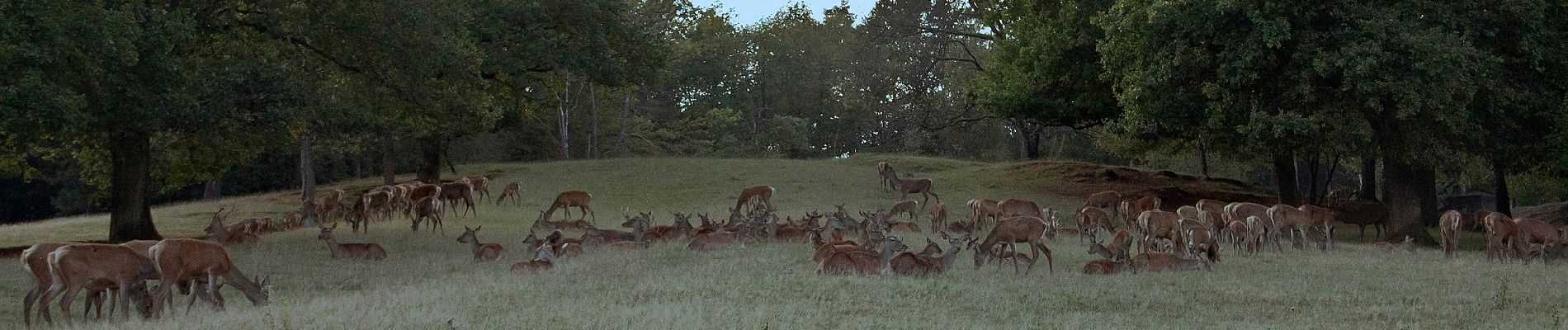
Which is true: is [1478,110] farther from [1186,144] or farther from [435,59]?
[435,59]

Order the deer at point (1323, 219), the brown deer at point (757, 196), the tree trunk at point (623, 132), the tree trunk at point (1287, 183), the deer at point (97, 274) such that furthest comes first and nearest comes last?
the tree trunk at point (623, 132) → the tree trunk at point (1287, 183) → the brown deer at point (757, 196) → the deer at point (1323, 219) → the deer at point (97, 274)

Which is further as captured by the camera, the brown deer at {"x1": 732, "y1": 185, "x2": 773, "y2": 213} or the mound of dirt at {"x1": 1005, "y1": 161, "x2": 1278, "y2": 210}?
the mound of dirt at {"x1": 1005, "y1": 161, "x2": 1278, "y2": 210}

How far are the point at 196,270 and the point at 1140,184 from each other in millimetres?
28216

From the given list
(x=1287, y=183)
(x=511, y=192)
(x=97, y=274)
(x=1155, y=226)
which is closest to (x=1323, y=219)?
(x=1155, y=226)

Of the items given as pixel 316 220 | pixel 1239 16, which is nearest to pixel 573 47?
pixel 316 220

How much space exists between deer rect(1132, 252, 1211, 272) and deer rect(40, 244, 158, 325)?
10069 millimetres

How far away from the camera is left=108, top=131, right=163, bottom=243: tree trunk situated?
806 inches

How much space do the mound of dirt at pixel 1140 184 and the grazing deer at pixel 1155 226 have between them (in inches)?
532

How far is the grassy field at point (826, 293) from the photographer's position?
9.88 metres

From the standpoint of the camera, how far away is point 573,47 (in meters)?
28.4

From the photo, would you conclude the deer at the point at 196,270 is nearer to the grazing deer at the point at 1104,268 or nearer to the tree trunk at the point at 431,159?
the grazing deer at the point at 1104,268

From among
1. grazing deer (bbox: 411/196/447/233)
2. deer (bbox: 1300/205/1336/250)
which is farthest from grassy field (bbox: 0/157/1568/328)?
grazing deer (bbox: 411/196/447/233)

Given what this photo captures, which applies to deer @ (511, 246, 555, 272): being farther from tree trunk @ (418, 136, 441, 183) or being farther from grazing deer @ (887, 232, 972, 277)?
tree trunk @ (418, 136, 441, 183)

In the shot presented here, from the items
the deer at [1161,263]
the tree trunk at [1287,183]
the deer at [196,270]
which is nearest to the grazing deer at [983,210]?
the deer at [1161,263]
